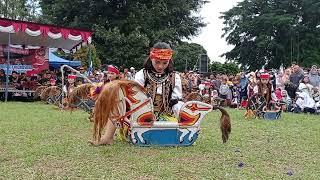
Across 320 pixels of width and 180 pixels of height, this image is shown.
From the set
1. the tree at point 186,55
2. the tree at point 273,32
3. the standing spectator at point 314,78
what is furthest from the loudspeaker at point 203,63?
the tree at point 273,32

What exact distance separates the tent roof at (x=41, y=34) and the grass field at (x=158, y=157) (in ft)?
29.8

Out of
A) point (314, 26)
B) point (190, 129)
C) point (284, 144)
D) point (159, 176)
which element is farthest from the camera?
point (314, 26)

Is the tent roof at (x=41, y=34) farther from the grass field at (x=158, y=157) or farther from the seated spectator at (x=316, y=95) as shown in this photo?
the grass field at (x=158, y=157)

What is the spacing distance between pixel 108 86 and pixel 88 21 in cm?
2715

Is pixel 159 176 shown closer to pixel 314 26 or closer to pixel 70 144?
pixel 70 144

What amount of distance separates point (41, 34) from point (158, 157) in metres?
13.2

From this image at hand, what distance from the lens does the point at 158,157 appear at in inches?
229

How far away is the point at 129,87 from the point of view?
6508mm

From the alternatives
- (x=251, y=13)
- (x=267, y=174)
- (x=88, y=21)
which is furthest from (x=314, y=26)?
(x=267, y=174)

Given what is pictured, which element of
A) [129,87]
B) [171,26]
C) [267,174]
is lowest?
[267,174]

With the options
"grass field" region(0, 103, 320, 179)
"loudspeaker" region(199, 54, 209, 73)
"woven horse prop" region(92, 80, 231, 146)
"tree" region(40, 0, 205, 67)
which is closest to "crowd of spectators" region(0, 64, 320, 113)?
"loudspeaker" region(199, 54, 209, 73)

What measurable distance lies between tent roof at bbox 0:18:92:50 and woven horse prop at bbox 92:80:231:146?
11429 mm

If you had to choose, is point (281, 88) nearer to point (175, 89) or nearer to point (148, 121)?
point (175, 89)

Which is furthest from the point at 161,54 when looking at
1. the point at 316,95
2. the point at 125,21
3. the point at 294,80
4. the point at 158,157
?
the point at 125,21
